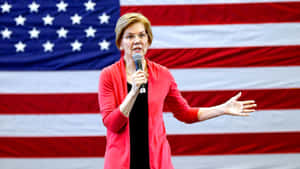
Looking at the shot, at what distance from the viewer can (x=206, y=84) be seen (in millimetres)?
2164

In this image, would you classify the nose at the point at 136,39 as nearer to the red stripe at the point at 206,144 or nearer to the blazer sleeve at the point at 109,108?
the blazer sleeve at the point at 109,108

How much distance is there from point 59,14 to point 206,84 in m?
1.22

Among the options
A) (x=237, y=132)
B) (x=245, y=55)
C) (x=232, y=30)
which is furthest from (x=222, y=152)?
(x=232, y=30)

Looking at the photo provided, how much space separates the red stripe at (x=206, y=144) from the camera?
7.08 ft

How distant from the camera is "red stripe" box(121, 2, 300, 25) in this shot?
2.17m

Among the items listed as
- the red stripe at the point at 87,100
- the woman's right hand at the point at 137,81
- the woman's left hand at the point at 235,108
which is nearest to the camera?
the woman's right hand at the point at 137,81

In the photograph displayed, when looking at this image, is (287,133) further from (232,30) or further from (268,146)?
(232,30)

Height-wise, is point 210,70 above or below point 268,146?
above

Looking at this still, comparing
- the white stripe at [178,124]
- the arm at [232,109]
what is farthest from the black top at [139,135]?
the white stripe at [178,124]

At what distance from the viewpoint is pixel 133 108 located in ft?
3.48

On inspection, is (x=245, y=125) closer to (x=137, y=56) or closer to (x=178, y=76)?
(x=178, y=76)

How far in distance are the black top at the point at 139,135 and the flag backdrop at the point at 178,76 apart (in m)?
1.12

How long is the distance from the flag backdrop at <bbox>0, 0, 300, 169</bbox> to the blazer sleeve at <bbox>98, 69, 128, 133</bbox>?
1131mm

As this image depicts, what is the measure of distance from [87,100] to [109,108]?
120 cm
